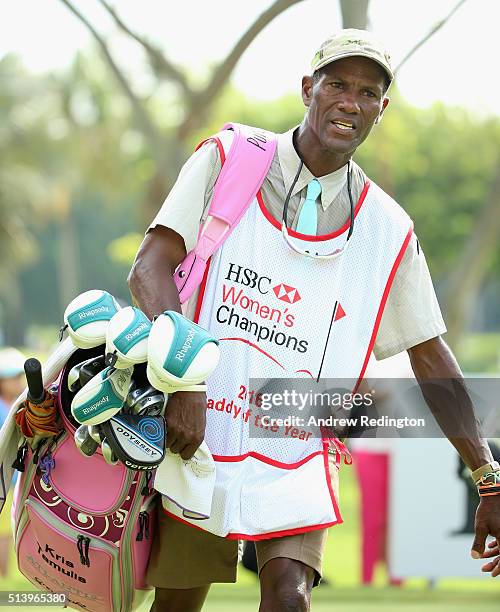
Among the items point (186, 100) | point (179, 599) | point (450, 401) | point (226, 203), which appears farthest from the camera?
point (186, 100)

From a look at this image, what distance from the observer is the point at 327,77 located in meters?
4.21

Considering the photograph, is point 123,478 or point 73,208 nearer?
point 123,478

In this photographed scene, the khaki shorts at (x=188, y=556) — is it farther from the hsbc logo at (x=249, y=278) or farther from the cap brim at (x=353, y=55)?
the cap brim at (x=353, y=55)

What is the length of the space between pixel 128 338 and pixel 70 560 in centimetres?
108

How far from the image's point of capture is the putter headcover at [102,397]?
3611 mm

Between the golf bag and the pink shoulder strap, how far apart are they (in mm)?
429

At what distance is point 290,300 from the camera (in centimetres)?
418

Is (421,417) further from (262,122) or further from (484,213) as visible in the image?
(262,122)

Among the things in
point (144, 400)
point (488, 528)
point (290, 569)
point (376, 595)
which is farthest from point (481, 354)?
point (144, 400)

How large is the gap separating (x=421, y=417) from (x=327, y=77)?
5.83 feet

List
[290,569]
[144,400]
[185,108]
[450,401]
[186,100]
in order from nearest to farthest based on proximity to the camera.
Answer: [144,400] → [290,569] → [450,401] → [186,100] → [185,108]

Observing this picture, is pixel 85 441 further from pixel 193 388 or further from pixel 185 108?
pixel 185 108

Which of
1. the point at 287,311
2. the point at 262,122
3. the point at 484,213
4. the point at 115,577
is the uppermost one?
the point at 262,122

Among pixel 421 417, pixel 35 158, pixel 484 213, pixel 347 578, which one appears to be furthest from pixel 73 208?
pixel 421 417
